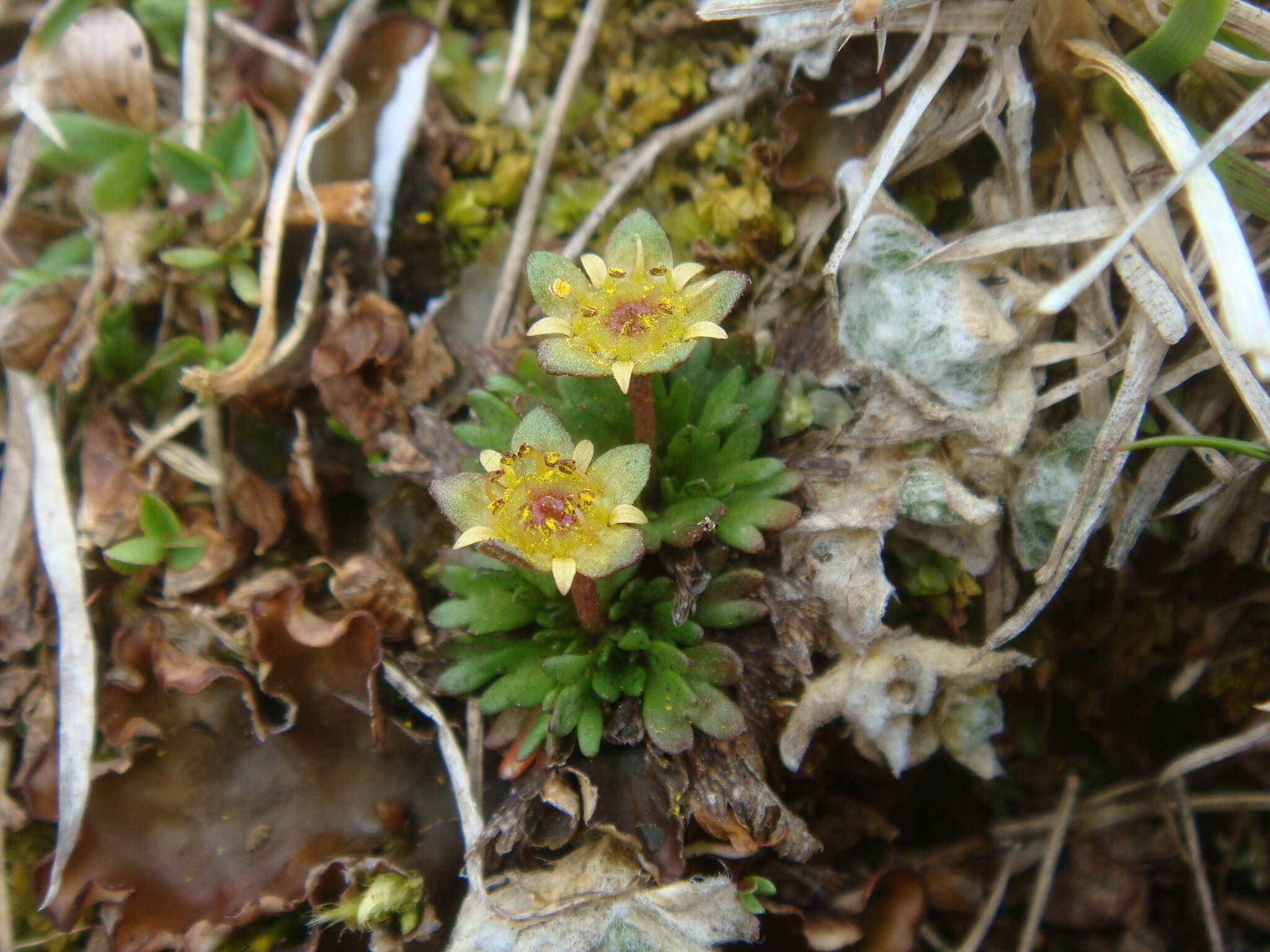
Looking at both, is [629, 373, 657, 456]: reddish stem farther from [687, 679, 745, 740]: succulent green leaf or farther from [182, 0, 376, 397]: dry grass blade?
[182, 0, 376, 397]: dry grass blade

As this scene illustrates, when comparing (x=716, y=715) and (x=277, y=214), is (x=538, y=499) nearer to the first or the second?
(x=716, y=715)

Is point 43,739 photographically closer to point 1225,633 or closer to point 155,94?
point 155,94

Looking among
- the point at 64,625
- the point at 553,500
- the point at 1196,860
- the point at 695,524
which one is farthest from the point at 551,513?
the point at 1196,860

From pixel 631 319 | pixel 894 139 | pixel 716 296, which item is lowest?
pixel 631 319

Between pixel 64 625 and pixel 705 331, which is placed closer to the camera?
pixel 705 331

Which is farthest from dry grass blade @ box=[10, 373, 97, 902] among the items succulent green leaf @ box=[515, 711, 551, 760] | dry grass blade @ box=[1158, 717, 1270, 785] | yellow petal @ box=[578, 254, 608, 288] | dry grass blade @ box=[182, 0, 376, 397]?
dry grass blade @ box=[1158, 717, 1270, 785]

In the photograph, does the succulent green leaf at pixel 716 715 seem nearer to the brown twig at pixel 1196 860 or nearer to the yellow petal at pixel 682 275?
the yellow petal at pixel 682 275
